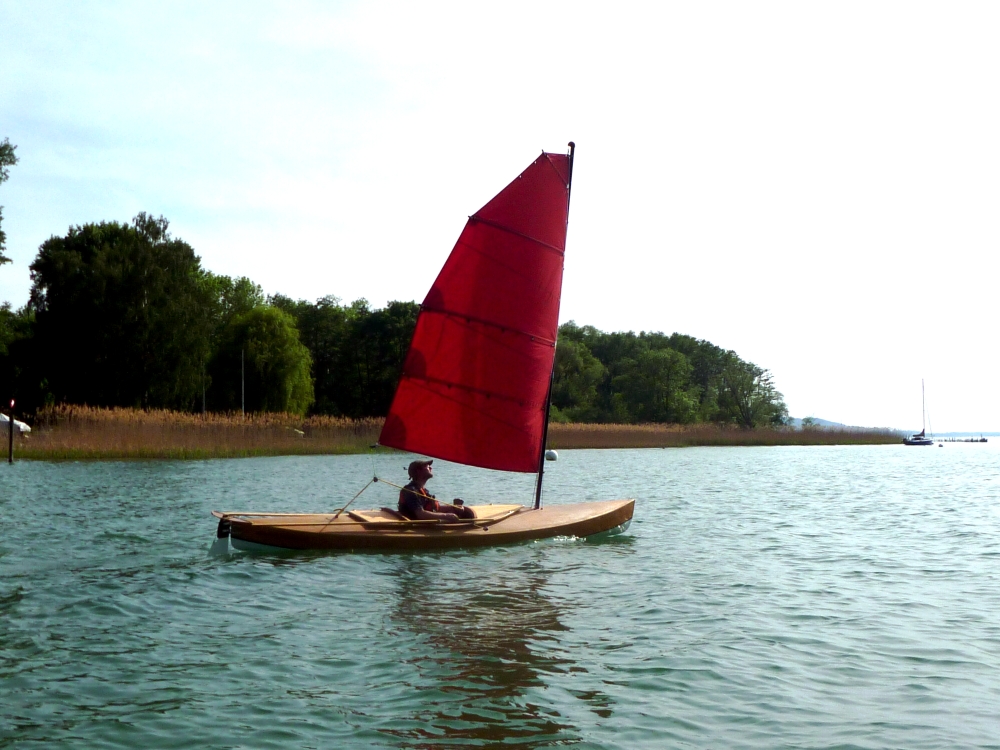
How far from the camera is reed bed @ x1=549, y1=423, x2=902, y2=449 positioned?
50.6 meters

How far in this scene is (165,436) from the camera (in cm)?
3272

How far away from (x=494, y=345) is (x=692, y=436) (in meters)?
→ 48.1

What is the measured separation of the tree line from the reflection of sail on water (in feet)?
140

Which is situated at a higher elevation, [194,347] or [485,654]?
[194,347]

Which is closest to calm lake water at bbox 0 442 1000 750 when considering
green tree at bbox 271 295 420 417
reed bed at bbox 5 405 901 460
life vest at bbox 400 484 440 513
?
life vest at bbox 400 484 440 513

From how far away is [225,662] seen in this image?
754 cm

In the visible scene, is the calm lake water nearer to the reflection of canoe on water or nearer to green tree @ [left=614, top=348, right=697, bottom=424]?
the reflection of canoe on water

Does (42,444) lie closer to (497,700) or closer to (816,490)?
(816,490)

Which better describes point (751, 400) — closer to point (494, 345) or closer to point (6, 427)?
point (6, 427)

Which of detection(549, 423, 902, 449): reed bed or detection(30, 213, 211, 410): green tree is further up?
detection(30, 213, 211, 410): green tree

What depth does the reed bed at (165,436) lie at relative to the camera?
31094mm

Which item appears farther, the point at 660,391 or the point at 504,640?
the point at 660,391

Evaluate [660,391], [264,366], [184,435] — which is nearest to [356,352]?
[264,366]

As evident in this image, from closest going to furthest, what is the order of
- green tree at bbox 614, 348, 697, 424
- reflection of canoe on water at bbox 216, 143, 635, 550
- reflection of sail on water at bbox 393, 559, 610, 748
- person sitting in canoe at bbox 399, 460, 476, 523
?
reflection of sail on water at bbox 393, 559, 610, 748 → person sitting in canoe at bbox 399, 460, 476, 523 → reflection of canoe on water at bbox 216, 143, 635, 550 → green tree at bbox 614, 348, 697, 424
